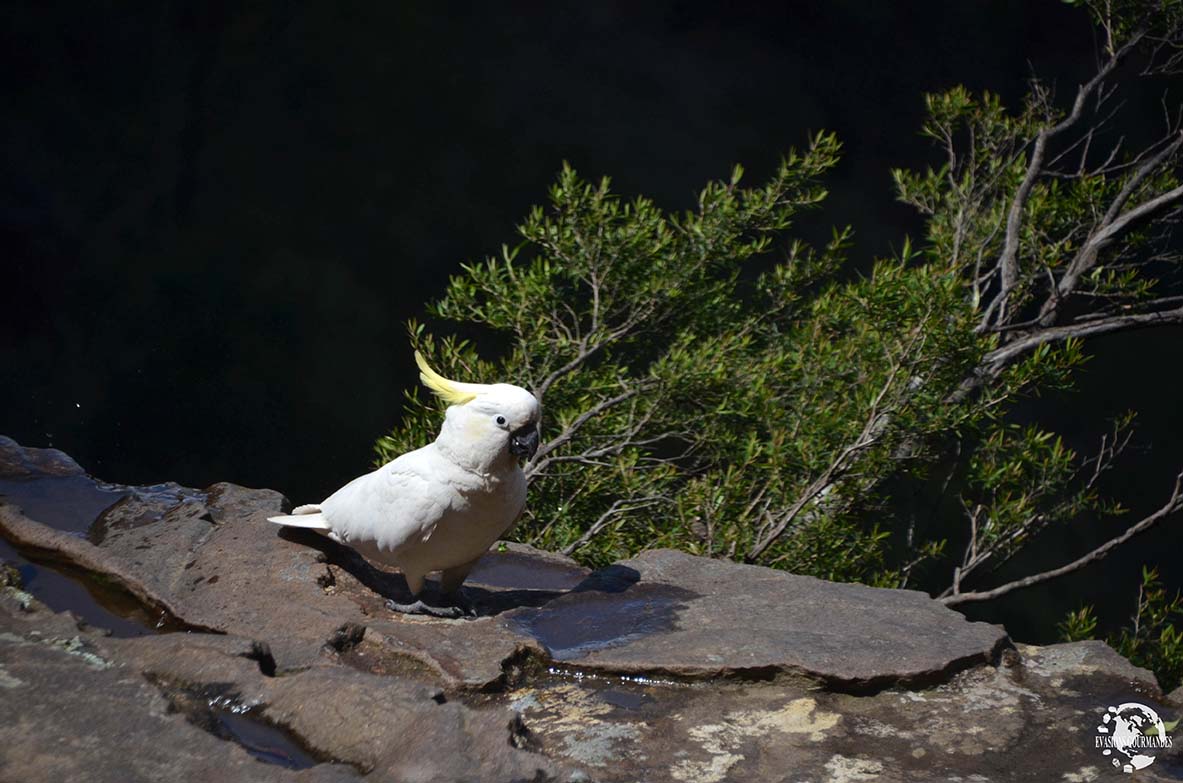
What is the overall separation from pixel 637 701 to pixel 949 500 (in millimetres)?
4131

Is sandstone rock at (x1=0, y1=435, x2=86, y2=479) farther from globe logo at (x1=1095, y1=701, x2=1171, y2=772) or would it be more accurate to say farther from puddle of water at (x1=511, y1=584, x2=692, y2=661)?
globe logo at (x1=1095, y1=701, x2=1171, y2=772)

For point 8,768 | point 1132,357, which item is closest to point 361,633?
point 8,768

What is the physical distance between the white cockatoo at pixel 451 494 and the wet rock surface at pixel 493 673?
0.15 meters

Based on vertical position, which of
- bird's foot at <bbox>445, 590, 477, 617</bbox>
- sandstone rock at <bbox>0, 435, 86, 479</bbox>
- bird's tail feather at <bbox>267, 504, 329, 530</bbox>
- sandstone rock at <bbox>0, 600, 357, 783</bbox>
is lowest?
sandstone rock at <bbox>0, 600, 357, 783</bbox>

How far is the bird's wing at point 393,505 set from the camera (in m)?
2.88

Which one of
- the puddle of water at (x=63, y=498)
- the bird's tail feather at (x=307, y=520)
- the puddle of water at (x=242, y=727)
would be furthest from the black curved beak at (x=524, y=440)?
the puddle of water at (x=63, y=498)

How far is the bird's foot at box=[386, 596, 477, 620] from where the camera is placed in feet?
9.89

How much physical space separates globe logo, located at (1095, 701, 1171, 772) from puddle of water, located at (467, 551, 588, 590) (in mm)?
1389

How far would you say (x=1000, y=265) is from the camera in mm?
4934

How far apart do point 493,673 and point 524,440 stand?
0.52m

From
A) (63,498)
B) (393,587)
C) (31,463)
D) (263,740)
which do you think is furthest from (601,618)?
(31,463)

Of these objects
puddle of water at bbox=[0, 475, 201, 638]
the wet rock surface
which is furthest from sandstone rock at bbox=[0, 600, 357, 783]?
puddle of water at bbox=[0, 475, 201, 638]

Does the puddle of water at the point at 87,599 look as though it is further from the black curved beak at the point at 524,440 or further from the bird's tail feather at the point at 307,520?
the black curved beak at the point at 524,440

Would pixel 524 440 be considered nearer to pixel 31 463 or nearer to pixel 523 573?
pixel 523 573
